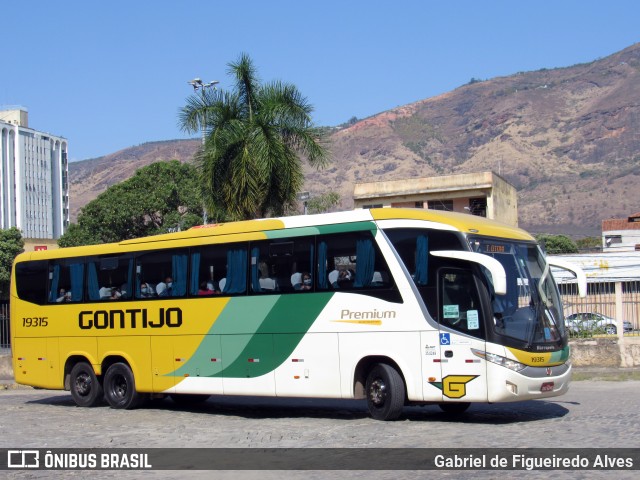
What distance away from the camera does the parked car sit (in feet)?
75.6

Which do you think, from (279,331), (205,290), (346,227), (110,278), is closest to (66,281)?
(110,278)

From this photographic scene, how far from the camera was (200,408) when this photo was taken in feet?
59.1

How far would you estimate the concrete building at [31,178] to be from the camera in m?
155

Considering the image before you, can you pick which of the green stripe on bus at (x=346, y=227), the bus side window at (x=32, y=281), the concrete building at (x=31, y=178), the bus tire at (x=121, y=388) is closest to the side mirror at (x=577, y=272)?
the green stripe on bus at (x=346, y=227)

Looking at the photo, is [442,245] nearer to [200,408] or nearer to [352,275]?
[352,275]

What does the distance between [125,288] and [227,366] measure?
323 cm

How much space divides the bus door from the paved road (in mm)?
558

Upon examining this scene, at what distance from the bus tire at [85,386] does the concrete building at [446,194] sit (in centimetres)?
3692

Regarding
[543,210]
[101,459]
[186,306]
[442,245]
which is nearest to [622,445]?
[442,245]

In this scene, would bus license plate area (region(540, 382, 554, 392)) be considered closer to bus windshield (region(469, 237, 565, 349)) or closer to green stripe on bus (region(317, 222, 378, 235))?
bus windshield (region(469, 237, 565, 349))

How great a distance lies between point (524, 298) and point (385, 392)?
263cm

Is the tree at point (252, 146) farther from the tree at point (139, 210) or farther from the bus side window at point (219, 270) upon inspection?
the tree at point (139, 210)

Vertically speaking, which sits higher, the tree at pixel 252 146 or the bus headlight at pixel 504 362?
the tree at pixel 252 146

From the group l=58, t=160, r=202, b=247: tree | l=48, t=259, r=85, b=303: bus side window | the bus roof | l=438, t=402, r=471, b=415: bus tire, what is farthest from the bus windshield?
l=58, t=160, r=202, b=247: tree
